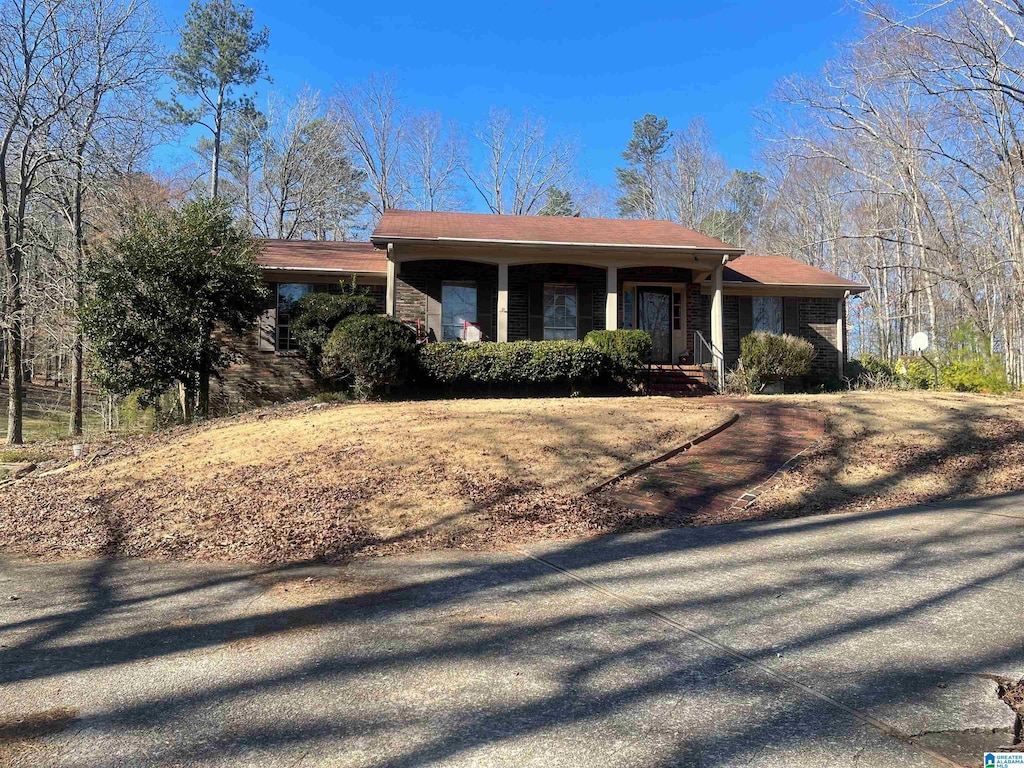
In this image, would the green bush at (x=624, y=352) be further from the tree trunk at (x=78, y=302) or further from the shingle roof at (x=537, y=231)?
the tree trunk at (x=78, y=302)

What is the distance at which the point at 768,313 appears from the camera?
18391 millimetres

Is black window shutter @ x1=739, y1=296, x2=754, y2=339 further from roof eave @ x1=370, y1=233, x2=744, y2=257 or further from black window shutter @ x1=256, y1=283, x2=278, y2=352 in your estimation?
black window shutter @ x1=256, y1=283, x2=278, y2=352

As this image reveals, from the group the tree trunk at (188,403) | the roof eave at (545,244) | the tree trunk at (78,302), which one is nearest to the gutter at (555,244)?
the roof eave at (545,244)

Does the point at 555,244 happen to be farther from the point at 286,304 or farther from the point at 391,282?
the point at 286,304

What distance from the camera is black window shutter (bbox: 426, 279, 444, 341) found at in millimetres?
16219

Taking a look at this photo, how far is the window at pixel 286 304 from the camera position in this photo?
16500mm

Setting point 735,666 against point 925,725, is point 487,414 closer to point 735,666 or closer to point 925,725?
point 735,666

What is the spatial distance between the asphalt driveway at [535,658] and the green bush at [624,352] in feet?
28.4

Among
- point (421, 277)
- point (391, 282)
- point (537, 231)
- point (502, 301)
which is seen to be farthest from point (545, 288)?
point (391, 282)

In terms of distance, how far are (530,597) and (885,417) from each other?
751cm

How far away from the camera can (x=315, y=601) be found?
13.9 feet

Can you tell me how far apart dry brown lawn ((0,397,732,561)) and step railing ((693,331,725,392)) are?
513 cm

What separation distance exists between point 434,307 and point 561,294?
10.7 ft

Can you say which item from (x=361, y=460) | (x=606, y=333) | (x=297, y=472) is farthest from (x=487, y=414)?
(x=606, y=333)
